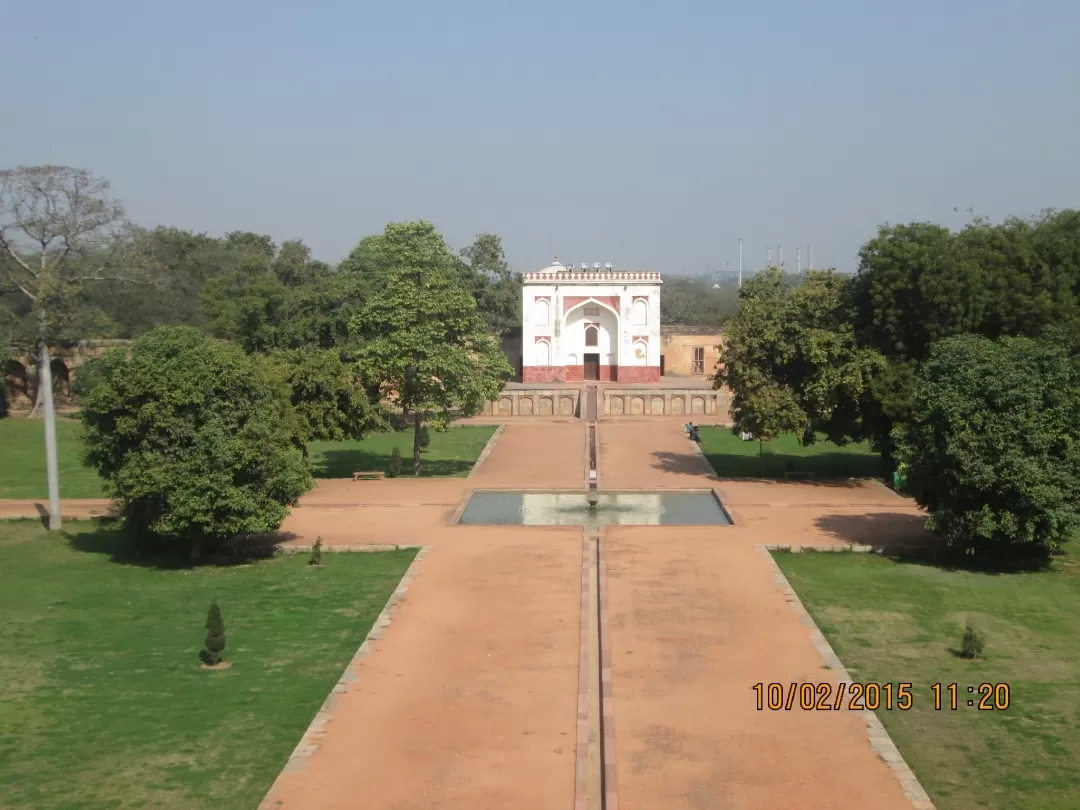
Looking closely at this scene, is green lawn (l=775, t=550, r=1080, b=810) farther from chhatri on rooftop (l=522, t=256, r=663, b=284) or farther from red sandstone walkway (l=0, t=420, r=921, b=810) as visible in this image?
chhatri on rooftop (l=522, t=256, r=663, b=284)

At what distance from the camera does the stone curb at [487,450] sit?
30031 millimetres

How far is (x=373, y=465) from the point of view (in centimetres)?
3131

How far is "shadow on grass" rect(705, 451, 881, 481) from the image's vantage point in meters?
28.8

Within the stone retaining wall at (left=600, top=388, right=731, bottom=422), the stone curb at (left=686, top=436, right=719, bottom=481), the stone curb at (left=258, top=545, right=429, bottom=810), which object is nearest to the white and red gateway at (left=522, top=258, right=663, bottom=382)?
the stone retaining wall at (left=600, top=388, right=731, bottom=422)

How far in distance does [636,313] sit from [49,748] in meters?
42.3

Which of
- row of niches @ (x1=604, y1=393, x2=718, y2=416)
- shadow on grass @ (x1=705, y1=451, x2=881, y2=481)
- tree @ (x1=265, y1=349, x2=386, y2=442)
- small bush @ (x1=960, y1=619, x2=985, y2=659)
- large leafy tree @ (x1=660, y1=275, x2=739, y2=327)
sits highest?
large leafy tree @ (x1=660, y1=275, x2=739, y2=327)

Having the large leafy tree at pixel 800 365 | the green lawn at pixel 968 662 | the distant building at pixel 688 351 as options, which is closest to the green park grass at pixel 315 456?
the large leafy tree at pixel 800 365

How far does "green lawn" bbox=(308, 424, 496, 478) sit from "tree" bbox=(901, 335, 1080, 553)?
45.2ft

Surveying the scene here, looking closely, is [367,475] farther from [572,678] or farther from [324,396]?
[572,678]

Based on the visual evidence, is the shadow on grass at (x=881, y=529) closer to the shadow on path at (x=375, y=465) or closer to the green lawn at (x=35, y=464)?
the shadow on path at (x=375, y=465)

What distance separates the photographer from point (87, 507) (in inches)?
952

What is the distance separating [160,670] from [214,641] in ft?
2.37
